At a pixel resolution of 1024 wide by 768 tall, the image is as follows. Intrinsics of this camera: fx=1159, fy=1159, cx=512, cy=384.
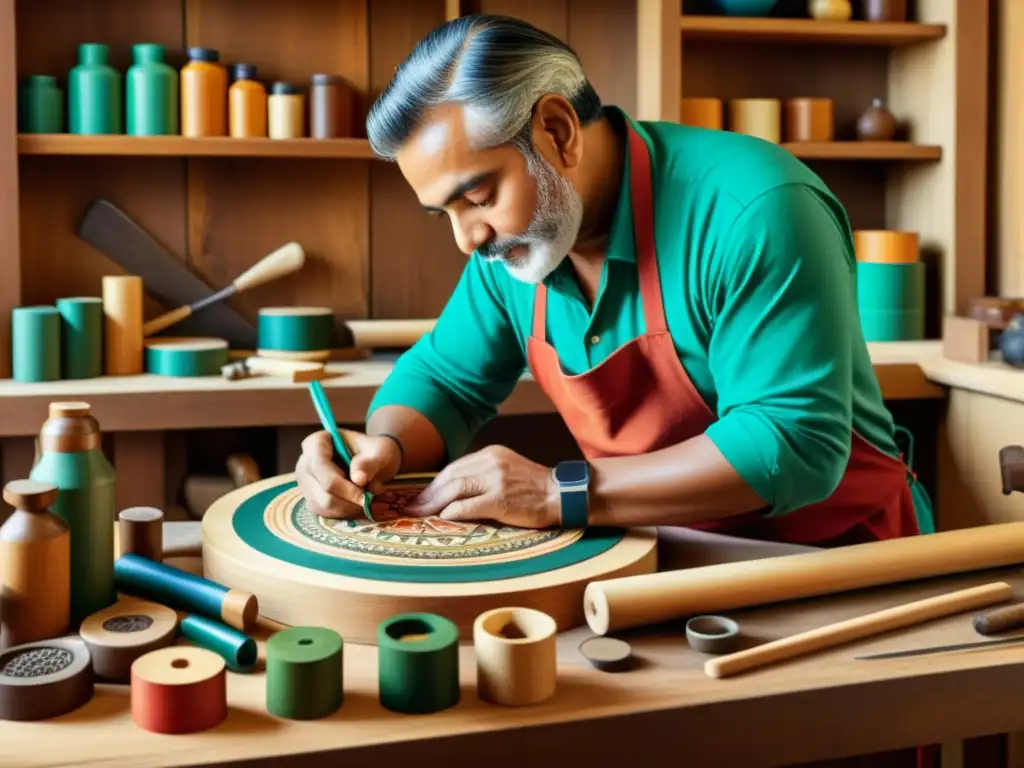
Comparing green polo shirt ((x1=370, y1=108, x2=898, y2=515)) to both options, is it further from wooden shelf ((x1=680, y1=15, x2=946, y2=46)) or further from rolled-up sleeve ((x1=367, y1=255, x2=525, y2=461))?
wooden shelf ((x1=680, y1=15, x2=946, y2=46))

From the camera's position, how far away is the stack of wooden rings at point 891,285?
3238 millimetres

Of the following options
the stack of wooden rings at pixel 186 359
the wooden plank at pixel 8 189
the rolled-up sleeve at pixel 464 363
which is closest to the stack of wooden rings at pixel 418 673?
the rolled-up sleeve at pixel 464 363

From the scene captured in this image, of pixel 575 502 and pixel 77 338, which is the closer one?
pixel 575 502

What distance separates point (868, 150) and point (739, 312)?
6.65 feet

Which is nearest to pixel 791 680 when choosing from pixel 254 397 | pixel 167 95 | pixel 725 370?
pixel 725 370

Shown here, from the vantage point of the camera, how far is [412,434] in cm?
175

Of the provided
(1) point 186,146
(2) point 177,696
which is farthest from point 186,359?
(2) point 177,696

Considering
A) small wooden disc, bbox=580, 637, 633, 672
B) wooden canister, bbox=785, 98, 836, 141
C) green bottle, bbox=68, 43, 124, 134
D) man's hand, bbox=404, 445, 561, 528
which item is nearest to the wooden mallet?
green bottle, bbox=68, 43, 124, 134

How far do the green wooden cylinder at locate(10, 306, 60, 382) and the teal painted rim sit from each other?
1566 millimetres

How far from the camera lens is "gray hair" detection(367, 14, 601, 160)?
4.82 feet

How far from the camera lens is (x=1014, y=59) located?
321 cm

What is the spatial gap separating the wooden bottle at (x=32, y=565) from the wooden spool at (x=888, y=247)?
2.59 meters

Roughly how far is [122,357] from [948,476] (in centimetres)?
214

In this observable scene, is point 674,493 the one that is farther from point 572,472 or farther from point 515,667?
point 515,667
